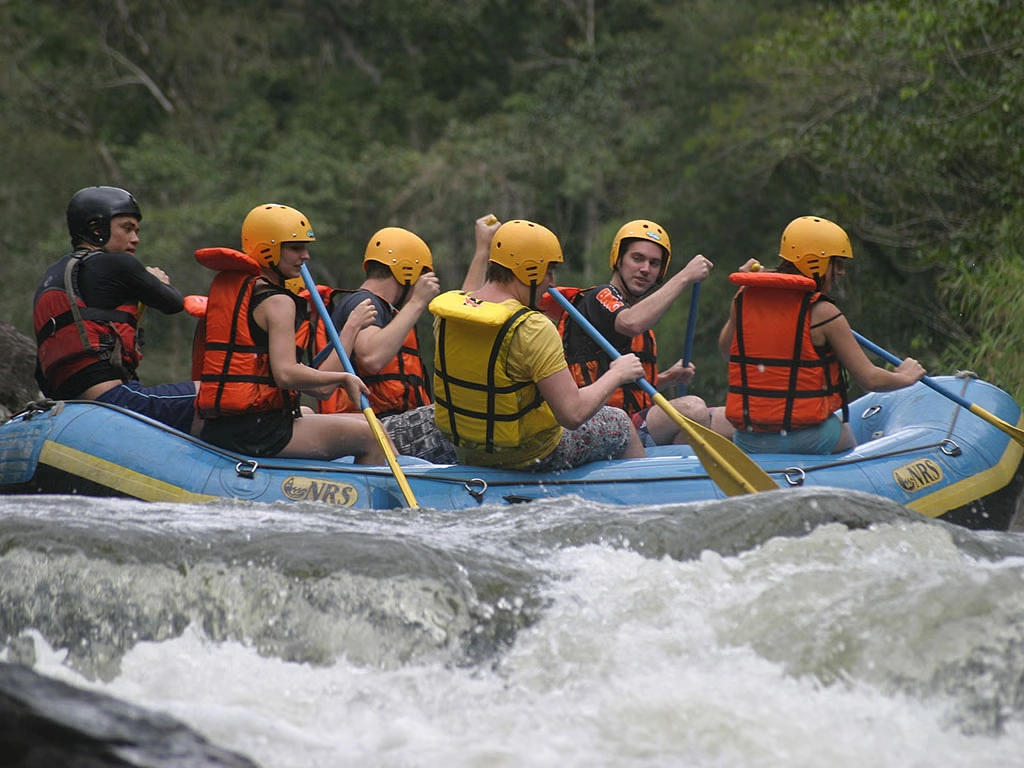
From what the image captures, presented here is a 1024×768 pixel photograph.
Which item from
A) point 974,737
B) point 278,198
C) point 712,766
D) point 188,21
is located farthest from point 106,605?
point 188,21

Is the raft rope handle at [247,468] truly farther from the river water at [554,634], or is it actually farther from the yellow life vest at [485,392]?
the river water at [554,634]

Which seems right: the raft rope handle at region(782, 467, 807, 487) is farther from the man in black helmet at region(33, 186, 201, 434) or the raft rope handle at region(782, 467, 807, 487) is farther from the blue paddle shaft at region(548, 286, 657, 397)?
the man in black helmet at region(33, 186, 201, 434)

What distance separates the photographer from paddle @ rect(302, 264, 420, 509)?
477 centimetres

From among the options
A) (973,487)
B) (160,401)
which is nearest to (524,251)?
(160,401)

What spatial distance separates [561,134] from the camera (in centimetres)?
1867

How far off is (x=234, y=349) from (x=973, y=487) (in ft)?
9.46

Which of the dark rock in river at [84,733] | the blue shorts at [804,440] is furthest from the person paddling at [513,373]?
the dark rock in river at [84,733]

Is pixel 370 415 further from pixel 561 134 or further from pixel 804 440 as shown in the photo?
pixel 561 134

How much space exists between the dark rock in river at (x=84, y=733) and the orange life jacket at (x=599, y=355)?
9.85ft

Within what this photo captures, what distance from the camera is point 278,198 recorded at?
1861cm

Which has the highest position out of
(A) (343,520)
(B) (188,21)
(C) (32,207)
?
(B) (188,21)

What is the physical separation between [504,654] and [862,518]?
1168mm

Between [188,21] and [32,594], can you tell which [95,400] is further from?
[188,21]

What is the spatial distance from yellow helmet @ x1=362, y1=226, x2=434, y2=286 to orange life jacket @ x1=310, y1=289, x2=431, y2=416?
161 millimetres
